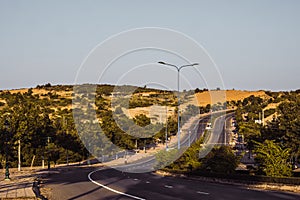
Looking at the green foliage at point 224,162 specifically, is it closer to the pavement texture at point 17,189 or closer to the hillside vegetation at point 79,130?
the hillside vegetation at point 79,130

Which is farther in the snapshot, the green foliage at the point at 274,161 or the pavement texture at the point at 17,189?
the green foliage at the point at 274,161

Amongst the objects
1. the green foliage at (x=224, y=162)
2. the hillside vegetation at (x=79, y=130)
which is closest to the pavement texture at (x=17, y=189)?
the hillside vegetation at (x=79, y=130)

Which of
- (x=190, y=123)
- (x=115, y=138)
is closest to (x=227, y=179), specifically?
(x=115, y=138)

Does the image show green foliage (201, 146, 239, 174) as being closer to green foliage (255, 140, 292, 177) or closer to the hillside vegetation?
green foliage (255, 140, 292, 177)

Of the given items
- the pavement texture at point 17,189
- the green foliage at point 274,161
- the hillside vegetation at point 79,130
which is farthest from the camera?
the hillside vegetation at point 79,130

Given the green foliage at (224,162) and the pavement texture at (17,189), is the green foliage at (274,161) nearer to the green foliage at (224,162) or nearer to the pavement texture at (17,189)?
the green foliage at (224,162)

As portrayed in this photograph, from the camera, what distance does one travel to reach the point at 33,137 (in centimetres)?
6269

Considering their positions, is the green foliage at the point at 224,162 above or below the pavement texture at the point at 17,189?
above

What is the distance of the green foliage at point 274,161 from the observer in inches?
1293

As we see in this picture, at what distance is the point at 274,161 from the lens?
1308 inches

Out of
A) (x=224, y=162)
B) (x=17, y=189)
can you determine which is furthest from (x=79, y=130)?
(x=17, y=189)

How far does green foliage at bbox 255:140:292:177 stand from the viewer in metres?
32.8

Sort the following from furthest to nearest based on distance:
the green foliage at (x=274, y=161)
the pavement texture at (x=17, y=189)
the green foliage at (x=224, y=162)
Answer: the green foliage at (x=224, y=162)
the green foliage at (x=274, y=161)
the pavement texture at (x=17, y=189)

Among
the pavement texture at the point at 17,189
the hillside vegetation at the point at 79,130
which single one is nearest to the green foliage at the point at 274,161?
the hillside vegetation at the point at 79,130
